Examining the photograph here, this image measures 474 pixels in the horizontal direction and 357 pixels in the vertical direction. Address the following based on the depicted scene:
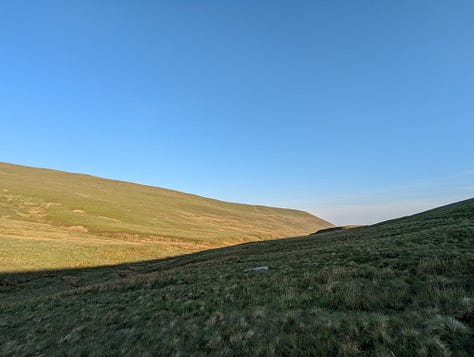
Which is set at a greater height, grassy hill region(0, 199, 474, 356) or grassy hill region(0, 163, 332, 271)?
grassy hill region(0, 199, 474, 356)

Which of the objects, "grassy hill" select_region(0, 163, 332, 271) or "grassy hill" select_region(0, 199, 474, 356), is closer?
"grassy hill" select_region(0, 199, 474, 356)

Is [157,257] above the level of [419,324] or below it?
below

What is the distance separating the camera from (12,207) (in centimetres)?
8225

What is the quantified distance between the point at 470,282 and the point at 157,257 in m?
46.5

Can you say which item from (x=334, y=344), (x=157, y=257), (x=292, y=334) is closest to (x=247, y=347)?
(x=292, y=334)

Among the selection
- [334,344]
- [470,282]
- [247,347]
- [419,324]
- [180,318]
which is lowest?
[180,318]

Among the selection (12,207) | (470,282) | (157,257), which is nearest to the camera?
(470,282)

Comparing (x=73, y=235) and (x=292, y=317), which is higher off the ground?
(x=292, y=317)

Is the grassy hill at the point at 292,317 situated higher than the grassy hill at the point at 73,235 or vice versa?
the grassy hill at the point at 292,317

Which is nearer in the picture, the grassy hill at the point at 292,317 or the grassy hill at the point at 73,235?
the grassy hill at the point at 292,317

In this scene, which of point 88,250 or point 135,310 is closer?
point 135,310

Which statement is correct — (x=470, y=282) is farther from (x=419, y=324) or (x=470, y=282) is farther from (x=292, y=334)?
(x=292, y=334)

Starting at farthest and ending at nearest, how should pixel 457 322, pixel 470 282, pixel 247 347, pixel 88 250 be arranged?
pixel 88 250 < pixel 470 282 < pixel 247 347 < pixel 457 322

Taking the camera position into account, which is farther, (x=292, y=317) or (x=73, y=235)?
(x=73, y=235)
